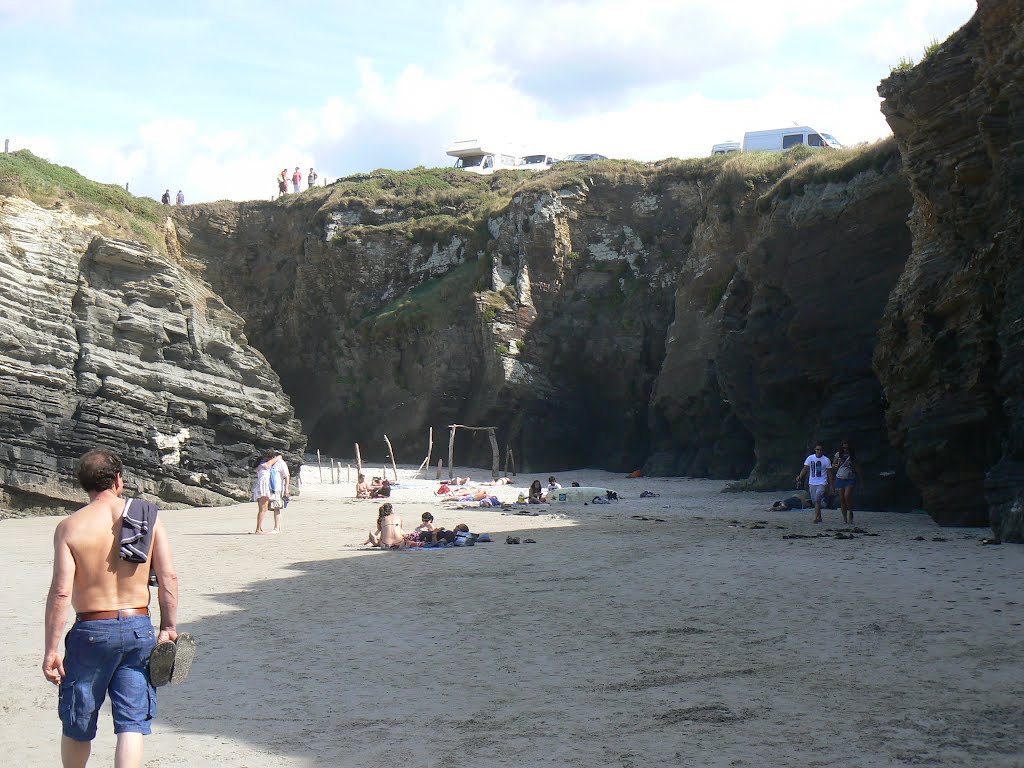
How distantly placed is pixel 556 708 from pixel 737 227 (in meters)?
30.2

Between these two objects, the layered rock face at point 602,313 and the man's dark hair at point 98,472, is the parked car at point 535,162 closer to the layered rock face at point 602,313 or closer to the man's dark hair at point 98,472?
the layered rock face at point 602,313

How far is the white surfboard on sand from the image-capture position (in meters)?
26.6

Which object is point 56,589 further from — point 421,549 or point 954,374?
point 954,374

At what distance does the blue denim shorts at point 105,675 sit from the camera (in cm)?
459

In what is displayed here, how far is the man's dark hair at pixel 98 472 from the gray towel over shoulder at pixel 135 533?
0.15m

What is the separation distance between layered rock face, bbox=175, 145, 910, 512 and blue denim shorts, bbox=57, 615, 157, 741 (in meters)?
19.4

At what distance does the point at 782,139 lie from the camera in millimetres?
42719

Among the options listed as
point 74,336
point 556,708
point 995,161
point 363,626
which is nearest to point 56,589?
point 556,708

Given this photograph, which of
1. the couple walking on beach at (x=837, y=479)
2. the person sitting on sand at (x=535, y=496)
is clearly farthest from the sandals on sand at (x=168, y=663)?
the person sitting on sand at (x=535, y=496)

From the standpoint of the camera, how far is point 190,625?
9.54 metres

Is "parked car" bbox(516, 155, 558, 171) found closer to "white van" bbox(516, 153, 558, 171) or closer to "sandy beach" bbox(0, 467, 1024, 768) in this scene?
"white van" bbox(516, 153, 558, 171)

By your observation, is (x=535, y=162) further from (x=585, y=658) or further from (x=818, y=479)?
(x=585, y=658)

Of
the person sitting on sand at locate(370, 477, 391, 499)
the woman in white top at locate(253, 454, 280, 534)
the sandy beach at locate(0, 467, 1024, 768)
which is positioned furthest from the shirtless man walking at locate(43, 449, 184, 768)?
the person sitting on sand at locate(370, 477, 391, 499)

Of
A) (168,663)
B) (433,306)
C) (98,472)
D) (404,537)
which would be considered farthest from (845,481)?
(433,306)
